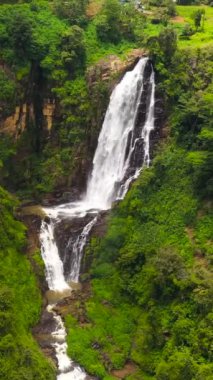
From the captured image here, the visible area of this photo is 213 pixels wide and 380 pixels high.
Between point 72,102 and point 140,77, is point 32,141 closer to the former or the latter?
point 72,102

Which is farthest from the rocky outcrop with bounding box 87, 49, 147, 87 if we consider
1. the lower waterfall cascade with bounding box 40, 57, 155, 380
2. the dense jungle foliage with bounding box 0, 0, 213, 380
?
the lower waterfall cascade with bounding box 40, 57, 155, 380

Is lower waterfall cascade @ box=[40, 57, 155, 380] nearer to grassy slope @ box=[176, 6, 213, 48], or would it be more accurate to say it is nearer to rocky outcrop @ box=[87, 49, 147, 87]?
rocky outcrop @ box=[87, 49, 147, 87]

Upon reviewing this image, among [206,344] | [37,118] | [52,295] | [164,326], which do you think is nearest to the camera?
[206,344]

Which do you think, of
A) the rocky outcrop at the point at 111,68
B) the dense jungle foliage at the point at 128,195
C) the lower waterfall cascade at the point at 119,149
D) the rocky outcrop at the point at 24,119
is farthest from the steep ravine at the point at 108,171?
the rocky outcrop at the point at 24,119

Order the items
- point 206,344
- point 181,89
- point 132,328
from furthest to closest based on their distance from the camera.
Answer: point 181,89 < point 132,328 < point 206,344

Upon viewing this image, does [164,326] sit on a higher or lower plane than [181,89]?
lower

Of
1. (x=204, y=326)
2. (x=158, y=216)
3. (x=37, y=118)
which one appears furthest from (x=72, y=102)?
(x=204, y=326)

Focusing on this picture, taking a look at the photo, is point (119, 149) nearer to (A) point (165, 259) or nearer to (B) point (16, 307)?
(A) point (165, 259)

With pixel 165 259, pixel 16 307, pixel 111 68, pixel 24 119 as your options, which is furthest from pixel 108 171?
pixel 16 307

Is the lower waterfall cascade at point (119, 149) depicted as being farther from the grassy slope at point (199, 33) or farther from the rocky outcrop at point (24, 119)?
the grassy slope at point (199, 33)
